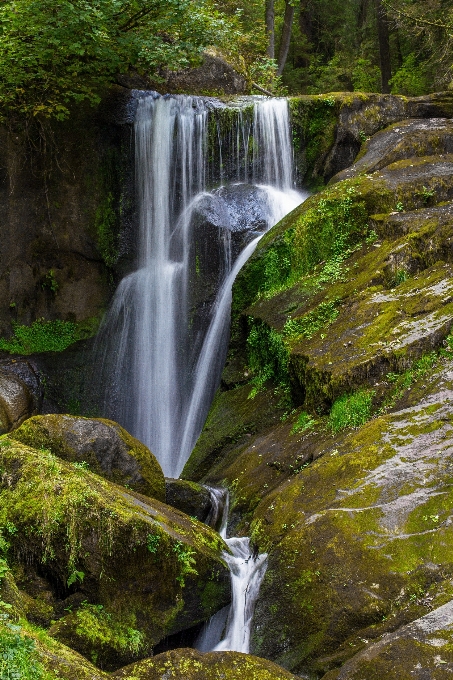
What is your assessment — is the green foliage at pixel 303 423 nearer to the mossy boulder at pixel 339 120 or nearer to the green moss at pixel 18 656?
the green moss at pixel 18 656

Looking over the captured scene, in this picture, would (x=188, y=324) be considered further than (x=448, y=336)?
Yes

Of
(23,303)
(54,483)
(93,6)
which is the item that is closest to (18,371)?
(23,303)

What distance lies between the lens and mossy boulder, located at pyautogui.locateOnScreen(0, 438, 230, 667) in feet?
16.6

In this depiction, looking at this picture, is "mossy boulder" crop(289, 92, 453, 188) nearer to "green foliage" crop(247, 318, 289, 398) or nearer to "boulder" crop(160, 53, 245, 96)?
"boulder" crop(160, 53, 245, 96)

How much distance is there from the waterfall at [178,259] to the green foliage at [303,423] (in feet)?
11.9

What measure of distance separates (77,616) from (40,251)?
10111mm

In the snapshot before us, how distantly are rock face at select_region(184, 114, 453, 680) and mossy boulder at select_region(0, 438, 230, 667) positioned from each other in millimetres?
768

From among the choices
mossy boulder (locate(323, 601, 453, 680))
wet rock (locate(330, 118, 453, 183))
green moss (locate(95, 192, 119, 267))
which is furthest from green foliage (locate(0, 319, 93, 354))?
mossy boulder (locate(323, 601, 453, 680))

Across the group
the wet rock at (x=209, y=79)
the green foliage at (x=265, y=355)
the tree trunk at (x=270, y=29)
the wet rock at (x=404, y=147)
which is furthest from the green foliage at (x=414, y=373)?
the tree trunk at (x=270, y=29)

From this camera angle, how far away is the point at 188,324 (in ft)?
40.6

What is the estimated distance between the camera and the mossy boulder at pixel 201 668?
4109 mm

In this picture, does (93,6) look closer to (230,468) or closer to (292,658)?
(230,468)

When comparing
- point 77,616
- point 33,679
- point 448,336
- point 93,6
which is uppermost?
point 93,6

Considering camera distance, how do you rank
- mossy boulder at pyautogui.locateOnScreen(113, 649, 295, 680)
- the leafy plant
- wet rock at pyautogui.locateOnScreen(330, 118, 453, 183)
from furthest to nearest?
wet rock at pyautogui.locateOnScreen(330, 118, 453, 183)
the leafy plant
mossy boulder at pyautogui.locateOnScreen(113, 649, 295, 680)
